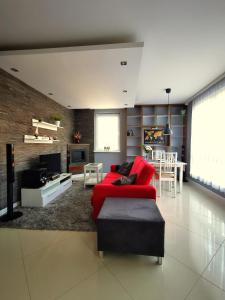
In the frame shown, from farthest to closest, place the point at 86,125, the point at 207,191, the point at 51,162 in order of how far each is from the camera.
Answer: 1. the point at 86,125
2. the point at 51,162
3. the point at 207,191

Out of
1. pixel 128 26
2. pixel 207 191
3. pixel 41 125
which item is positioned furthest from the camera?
pixel 207 191

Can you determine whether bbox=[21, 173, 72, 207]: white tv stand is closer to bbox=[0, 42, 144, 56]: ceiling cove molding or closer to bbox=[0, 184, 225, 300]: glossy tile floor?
bbox=[0, 184, 225, 300]: glossy tile floor

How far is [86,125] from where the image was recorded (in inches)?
240

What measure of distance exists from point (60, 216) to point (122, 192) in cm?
118

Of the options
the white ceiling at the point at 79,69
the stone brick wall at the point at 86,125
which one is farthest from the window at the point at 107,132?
the white ceiling at the point at 79,69

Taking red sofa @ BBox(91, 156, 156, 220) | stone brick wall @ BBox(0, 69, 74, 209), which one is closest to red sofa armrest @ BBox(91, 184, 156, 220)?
red sofa @ BBox(91, 156, 156, 220)

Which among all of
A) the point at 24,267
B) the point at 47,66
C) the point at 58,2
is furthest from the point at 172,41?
the point at 24,267

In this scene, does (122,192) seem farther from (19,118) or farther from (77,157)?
(77,157)

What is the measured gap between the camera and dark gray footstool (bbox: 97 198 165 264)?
5.33 feet

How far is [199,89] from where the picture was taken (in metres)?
4.15

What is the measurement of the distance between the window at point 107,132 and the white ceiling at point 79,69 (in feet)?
6.79

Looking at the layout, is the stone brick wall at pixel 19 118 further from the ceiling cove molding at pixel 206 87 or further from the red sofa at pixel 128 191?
the ceiling cove molding at pixel 206 87

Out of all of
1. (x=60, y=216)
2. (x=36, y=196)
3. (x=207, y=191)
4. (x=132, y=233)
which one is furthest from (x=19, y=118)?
(x=207, y=191)

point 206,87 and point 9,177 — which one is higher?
point 206,87
